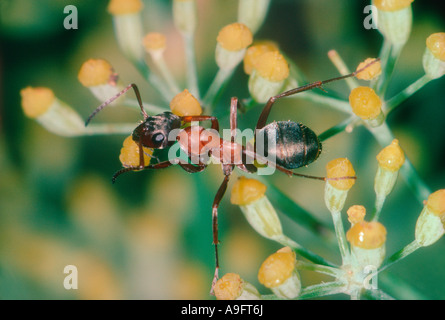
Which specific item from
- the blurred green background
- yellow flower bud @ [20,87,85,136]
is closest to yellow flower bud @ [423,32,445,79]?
the blurred green background

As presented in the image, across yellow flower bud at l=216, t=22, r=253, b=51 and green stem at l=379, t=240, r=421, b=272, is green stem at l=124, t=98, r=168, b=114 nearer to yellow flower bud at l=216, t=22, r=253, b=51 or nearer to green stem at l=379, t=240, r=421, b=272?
yellow flower bud at l=216, t=22, r=253, b=51

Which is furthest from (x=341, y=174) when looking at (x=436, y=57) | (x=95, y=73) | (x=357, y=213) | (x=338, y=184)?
(x=95, y=73)

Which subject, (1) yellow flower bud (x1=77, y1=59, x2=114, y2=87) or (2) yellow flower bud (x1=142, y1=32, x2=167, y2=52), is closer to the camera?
(1) yellow flower bud (x1=77, y1=59, x2=114, y2=87)

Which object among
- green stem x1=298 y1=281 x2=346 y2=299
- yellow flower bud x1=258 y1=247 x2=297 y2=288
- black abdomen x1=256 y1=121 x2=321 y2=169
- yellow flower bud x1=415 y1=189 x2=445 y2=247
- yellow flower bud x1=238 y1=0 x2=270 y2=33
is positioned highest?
yellow flower bud x1=238 y1=0 x2=270 y2=33

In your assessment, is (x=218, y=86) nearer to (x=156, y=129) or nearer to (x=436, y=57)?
(x=156, y=129)

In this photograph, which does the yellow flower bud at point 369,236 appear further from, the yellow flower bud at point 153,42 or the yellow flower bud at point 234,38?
the yellow flower bud at point 153,42

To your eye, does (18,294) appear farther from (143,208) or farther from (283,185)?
(283,185)

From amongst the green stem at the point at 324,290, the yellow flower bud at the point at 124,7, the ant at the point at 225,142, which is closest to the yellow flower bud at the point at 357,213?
the ant at the point at 225,142
